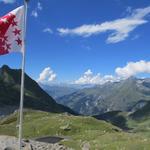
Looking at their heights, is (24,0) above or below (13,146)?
above

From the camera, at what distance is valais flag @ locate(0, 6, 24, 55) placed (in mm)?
32375

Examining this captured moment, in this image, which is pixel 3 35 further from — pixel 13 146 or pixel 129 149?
pixel 129 149

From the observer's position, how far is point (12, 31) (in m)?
32.8

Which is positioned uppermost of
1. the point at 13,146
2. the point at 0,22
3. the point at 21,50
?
the point at 0,22

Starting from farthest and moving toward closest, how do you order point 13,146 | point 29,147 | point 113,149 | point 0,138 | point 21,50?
1. point 113,149
2. point 29,147
3. point 0,138
4. point 13,146
5. point 21,50

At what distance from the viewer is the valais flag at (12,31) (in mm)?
32375

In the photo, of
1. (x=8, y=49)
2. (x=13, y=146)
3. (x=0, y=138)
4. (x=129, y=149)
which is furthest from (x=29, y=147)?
(x=129, y=149)

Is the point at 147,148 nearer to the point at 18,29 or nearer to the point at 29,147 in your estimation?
the point at 29,147

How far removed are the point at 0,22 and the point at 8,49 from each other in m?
2.34

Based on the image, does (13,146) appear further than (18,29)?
Yes

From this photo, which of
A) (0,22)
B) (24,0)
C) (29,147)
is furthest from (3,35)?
(29,147)

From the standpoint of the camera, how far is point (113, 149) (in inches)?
4321

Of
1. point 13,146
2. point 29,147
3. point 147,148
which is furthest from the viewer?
point 147,148

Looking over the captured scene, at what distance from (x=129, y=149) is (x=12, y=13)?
7685 centimetres
